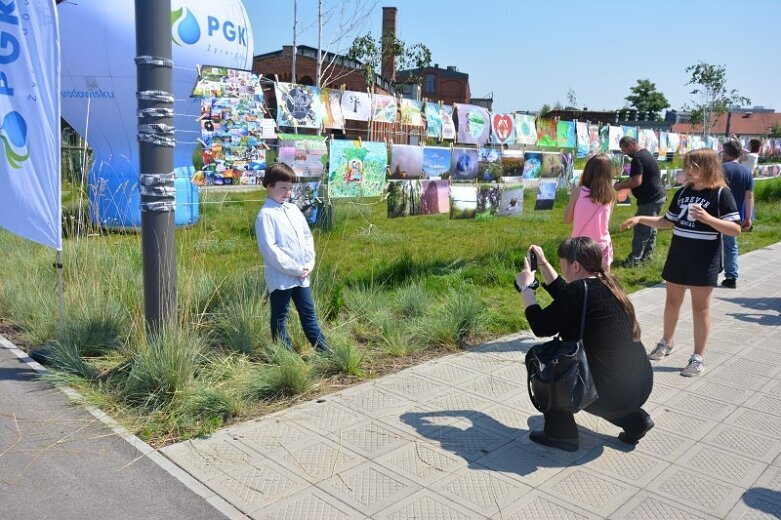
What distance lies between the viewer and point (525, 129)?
1210cm

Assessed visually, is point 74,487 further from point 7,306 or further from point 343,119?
point 343,119

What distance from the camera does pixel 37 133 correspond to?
17.6ft

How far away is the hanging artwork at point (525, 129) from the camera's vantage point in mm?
11949

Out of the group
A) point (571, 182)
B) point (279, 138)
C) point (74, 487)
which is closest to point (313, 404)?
point (74, 487)

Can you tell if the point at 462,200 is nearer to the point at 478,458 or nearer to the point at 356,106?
the point at 356,106

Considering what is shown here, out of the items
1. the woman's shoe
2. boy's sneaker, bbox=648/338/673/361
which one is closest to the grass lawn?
boy's sneaker, bbox=648/338/673/361

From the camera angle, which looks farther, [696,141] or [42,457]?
[696,141]

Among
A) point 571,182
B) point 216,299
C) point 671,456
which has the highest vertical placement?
point 571,182

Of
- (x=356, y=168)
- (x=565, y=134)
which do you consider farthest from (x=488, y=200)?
(x=565, y=134)

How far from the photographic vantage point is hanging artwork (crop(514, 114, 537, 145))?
39.2 feet

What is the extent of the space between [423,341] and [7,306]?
4.07 metres

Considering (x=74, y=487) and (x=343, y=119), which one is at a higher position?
(x=343, y=119)

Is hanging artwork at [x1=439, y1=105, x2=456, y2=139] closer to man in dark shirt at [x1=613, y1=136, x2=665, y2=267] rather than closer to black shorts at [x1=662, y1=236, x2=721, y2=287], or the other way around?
man in dark shirt at [x1=613, y1=136, x2=665, y2=267]

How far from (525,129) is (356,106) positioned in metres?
3.74
